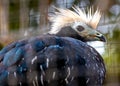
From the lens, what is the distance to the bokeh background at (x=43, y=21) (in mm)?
1909

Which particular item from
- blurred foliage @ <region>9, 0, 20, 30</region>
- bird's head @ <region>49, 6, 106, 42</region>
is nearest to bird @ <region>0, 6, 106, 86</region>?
blurred foliage @ <region>9, 0, 20, 30</region>

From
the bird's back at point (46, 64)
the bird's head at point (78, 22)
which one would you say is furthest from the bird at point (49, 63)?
the bird's head at point (78, 22)

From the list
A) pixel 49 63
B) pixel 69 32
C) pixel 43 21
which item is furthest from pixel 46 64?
pixel 69 32

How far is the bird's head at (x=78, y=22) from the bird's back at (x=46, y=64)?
42cm

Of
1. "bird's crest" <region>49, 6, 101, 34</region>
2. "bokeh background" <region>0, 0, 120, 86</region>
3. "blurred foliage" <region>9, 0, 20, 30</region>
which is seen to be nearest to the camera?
"bokeh background" <region>0, 0, 120, 86</region>

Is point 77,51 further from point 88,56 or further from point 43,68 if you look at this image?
point 43,68

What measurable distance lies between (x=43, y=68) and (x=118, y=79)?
63cm

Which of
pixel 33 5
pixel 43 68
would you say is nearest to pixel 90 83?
pixel 43 68

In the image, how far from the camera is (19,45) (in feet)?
7.89

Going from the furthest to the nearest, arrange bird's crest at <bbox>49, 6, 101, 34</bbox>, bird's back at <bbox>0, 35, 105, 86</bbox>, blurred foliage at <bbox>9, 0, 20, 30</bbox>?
bird's crest at <bbox>49, 6, 101, 34</bbox> < bird's back at <bbox>0, 35, 105, 86</bbox> < blurred foliage at <bbox>9, 0, 20, 30</bbox>

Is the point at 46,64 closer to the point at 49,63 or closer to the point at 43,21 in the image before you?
the point at 49,63

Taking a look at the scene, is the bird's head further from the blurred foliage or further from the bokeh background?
the blurred foliage

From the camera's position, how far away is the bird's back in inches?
89.5

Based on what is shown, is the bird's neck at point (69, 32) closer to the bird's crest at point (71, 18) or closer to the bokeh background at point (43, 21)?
the bird's crest at point (71, 18)
